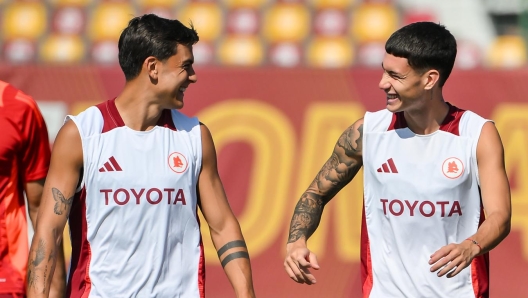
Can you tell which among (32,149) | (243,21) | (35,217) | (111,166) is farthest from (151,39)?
(243,21)

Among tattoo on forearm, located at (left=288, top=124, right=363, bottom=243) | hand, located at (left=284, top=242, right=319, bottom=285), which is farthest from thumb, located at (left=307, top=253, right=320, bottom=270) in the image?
tattoo on forearm, located at (left=288, top=124, right=363, bottom=243)

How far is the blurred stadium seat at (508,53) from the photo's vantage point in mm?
8711

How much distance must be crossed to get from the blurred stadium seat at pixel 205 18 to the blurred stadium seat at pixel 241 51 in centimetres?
14

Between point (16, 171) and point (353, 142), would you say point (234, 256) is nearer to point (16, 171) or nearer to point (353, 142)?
point (353, 142)

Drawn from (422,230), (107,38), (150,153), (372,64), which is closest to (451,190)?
(422,230)

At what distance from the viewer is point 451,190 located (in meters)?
4.31

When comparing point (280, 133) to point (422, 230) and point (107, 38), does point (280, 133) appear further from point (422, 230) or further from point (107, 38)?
point (422, 230)

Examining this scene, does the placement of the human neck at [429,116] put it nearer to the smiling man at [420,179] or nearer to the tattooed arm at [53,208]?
the smiling man at [420,179]

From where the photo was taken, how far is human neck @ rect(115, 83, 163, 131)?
4227 millimetres

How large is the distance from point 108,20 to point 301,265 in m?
5.77

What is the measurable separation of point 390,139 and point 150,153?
3.75ft

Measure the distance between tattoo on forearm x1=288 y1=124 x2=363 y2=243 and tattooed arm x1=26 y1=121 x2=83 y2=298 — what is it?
3.56 feet

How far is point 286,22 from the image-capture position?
9.08m

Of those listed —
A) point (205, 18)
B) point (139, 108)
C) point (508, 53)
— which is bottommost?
point (139, 108)
